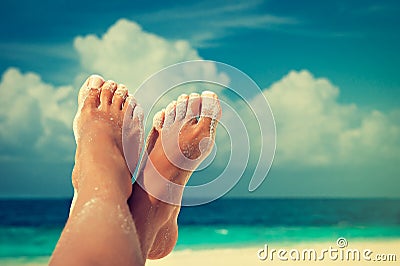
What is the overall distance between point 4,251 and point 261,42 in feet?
13.6

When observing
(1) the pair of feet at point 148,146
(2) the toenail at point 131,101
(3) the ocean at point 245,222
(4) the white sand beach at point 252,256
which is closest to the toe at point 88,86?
(1) the pair of feet at point 148,146

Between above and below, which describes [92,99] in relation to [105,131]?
above

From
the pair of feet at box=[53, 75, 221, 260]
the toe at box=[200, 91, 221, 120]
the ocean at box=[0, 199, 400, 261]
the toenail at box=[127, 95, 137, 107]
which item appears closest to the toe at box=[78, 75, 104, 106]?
the pair of feet at box=[53, 75, 221, 260]

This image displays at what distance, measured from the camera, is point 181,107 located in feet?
5.36

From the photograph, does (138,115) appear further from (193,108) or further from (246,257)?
(246,257)

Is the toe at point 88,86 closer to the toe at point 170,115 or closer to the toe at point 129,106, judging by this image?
the toe at point 129,106

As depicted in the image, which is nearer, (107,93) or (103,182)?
(103,182)

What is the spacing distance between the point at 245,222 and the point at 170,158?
539 centimetres

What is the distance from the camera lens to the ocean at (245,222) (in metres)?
4.77

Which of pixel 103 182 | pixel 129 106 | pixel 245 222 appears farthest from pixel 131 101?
pixel 245 222

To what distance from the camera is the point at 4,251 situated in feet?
13.9

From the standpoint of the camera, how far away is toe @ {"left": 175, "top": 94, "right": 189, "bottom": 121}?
5.30ft

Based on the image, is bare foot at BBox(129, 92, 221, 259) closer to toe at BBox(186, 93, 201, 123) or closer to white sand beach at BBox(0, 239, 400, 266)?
toe at BBox(186, 93, 201, 123)

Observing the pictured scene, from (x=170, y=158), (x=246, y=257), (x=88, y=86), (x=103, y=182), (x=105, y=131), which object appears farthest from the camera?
(x=246, y=257)
